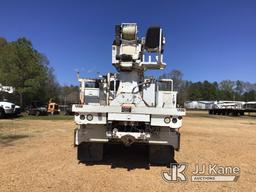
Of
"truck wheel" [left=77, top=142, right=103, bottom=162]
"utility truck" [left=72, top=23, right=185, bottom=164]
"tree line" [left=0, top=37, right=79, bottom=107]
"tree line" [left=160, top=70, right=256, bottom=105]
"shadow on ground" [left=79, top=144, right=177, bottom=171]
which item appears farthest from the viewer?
"tree line" [left=160, top=70, right=256, bottom=105]

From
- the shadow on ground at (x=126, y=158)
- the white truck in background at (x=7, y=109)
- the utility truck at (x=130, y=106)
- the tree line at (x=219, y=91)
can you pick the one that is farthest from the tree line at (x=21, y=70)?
the tree line at (x=219, y=91)

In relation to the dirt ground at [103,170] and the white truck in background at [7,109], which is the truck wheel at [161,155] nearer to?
the dirt ground at [103,170]

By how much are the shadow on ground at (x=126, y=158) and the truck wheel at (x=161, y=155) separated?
0.67 ft

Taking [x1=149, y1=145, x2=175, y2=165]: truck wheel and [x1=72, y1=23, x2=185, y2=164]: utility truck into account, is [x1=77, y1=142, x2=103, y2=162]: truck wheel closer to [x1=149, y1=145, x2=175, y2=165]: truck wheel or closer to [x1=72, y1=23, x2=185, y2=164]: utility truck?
[x1=72, y1=23, x2=185, y2=164]: utility truck

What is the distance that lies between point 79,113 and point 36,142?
18.3 feet

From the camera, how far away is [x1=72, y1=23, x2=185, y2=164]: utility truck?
8.05 m

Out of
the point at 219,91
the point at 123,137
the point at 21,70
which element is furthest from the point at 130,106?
the point at 219,91

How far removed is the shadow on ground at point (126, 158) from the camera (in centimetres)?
880

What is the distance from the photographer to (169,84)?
32.6ft

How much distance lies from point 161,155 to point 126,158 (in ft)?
4.11

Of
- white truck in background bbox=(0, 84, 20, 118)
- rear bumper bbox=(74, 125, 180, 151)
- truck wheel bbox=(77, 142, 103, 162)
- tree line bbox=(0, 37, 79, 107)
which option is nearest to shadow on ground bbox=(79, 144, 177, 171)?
truck wheel bbox=(77, 142, 103, 162)

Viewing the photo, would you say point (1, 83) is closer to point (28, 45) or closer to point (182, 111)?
point (28, 45)

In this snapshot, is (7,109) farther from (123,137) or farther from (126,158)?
(123,137)

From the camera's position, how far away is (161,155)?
8.97 metres
